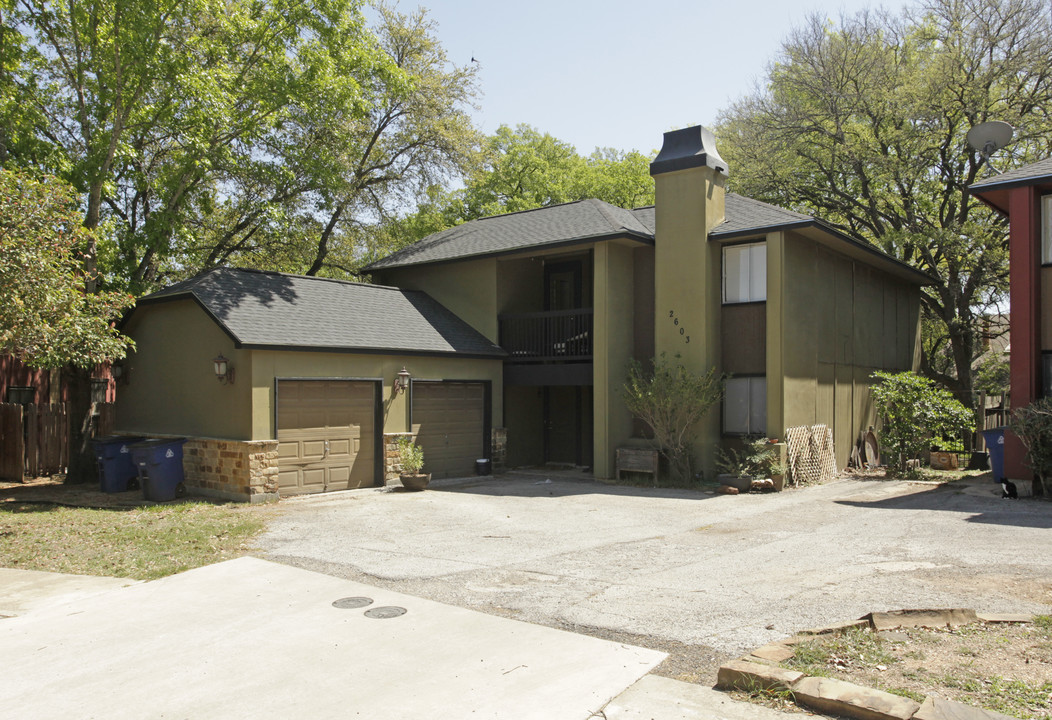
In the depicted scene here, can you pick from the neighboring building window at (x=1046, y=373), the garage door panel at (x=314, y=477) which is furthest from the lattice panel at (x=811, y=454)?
the garage door panel at (x=314, y=477)

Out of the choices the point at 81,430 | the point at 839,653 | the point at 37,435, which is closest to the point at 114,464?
the point at 81,430

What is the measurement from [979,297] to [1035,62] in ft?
23.5

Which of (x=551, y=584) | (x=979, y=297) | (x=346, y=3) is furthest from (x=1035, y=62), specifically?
(x=551, y=584)

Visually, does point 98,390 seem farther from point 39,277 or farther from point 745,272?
point 745,272

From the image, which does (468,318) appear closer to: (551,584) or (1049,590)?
(551,584)

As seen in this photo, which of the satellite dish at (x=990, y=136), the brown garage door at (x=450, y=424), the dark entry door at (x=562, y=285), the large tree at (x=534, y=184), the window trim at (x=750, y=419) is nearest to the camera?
the satellite dish at (x=990, y=136)

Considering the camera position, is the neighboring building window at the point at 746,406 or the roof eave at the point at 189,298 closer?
the roof eave at the point at 189,298

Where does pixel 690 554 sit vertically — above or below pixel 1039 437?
below

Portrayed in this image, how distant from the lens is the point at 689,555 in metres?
8.66

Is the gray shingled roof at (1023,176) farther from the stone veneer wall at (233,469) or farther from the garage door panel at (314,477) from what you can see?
the stone veneer wall at (233,469)

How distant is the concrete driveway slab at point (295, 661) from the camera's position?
462 cm

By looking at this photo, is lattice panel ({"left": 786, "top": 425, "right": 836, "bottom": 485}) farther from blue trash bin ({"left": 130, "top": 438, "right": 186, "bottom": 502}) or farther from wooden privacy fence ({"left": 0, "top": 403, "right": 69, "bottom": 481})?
wooden privacy fence ({"left": 0, "top": 403, "right": 69, "bottom": 481})

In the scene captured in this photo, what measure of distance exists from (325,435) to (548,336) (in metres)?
5.82

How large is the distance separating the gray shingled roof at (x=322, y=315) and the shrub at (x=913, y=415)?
8.59 m
